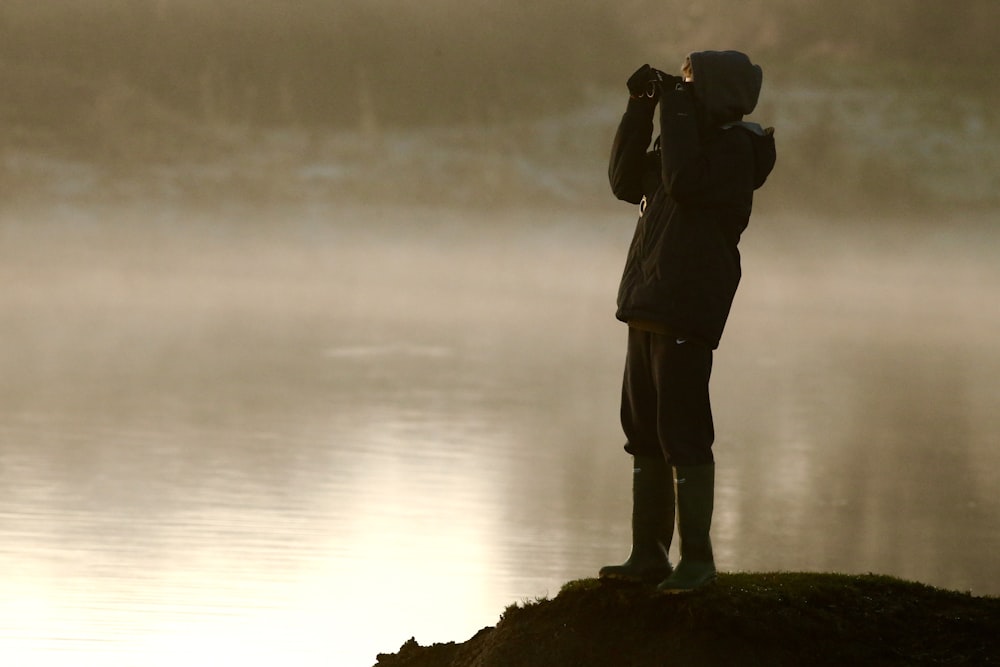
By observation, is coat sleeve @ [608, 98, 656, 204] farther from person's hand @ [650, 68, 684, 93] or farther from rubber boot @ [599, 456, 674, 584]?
rubber boot @ [599, 456, 674, 584]

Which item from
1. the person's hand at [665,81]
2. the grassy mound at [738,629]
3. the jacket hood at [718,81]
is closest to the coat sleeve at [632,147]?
the person's hand at [665,81]

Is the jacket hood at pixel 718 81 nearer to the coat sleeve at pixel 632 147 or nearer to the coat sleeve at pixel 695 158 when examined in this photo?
the coat sleeve at pixel 695 158

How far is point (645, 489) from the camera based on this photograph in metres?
7.07

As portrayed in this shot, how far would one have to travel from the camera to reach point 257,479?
18.5 meters

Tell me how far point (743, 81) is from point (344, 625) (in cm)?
495

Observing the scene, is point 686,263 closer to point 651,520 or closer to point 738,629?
point 651,520

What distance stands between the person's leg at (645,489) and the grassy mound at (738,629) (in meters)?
0.12

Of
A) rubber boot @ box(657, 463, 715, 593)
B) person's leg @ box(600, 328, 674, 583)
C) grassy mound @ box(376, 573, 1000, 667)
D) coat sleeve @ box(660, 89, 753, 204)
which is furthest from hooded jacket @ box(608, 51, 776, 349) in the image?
grassy mound @ box(376, 573, 1000, 667)

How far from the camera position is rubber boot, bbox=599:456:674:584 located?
7.04 metres

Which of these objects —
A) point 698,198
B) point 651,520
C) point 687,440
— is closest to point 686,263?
point 698,198

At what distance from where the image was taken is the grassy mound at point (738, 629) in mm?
6598

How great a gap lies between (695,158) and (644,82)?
43 centimetres

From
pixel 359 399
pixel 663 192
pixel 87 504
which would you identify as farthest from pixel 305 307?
pixel 663 192

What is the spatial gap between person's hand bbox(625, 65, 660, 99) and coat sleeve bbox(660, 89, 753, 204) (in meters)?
0.10
